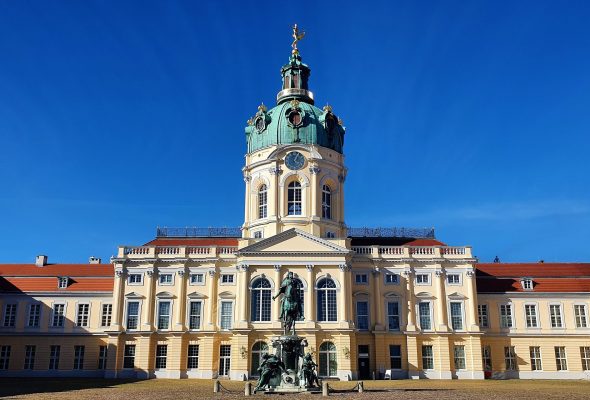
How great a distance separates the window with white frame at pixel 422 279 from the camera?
182 ft

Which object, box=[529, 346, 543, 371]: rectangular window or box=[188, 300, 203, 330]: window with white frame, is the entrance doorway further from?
box=[529, 346, 543, 371]: rectangular window

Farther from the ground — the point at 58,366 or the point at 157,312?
the point at 157,312

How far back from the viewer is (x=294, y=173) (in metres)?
58.0

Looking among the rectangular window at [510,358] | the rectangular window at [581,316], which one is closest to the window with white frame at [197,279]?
the rectangular window at [510,358]

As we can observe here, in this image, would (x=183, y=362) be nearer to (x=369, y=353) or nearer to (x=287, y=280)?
(x=369, y=353)

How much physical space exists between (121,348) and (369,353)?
23.4m

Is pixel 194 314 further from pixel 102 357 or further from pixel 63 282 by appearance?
pixel 63 282

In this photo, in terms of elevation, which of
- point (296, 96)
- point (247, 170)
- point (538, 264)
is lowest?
point (538, 264)

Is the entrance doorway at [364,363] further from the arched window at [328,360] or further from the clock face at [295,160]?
the clock face at [295,160]

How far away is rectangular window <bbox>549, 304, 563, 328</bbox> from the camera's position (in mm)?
56281

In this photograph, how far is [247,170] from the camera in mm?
60625

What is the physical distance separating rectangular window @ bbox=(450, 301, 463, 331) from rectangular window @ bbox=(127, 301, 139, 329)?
30.4m

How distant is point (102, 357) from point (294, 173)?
26124 mm

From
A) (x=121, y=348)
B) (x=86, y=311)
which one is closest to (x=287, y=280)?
(x=121, y=348)
